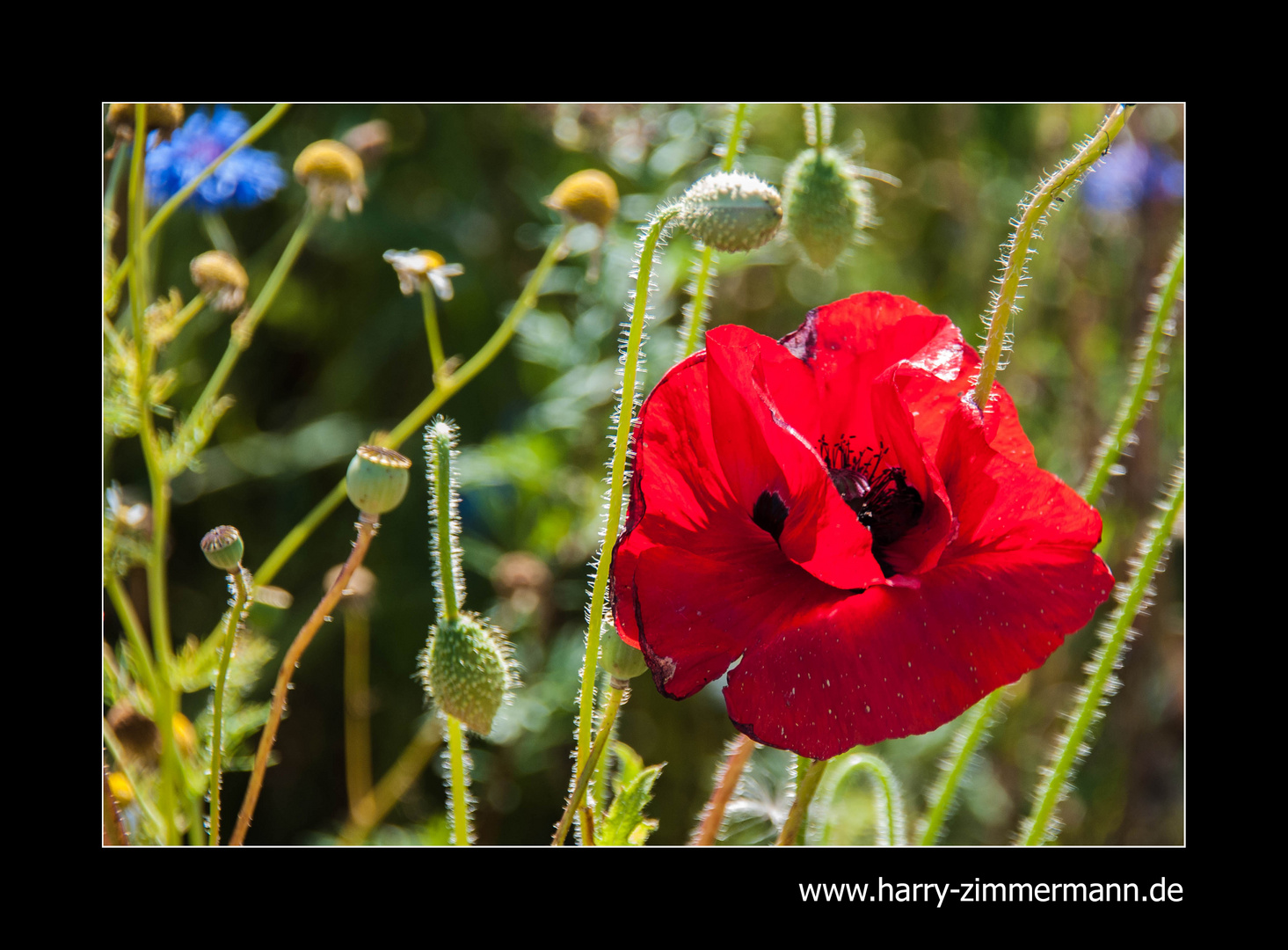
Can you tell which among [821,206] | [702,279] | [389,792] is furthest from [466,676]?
[389,792]

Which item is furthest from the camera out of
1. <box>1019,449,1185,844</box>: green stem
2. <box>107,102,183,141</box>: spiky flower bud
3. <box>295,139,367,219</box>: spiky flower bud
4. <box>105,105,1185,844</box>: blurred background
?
<box>105,105,1185,844</box>: blurred background

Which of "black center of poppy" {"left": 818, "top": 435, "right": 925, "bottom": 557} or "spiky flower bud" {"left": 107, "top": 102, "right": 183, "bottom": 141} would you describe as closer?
"black center of poppy" {"left": 818, "top": 435, "right": 925, "bottom": 557}

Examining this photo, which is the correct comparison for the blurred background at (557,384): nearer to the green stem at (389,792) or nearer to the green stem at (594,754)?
the green stem at (389,792)

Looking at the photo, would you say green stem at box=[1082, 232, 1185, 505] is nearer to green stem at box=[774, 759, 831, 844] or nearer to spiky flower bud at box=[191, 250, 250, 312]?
green stem at box=[774, 759, 831, 844]

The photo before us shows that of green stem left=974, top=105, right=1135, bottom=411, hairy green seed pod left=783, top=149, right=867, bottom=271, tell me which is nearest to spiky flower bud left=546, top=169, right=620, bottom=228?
hairy green seed pod left=783, top=149, right=867, bottom=271

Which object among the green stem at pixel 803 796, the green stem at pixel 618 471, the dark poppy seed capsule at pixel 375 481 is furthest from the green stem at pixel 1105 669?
the dark poppy seed capsule at pixel 375 481
